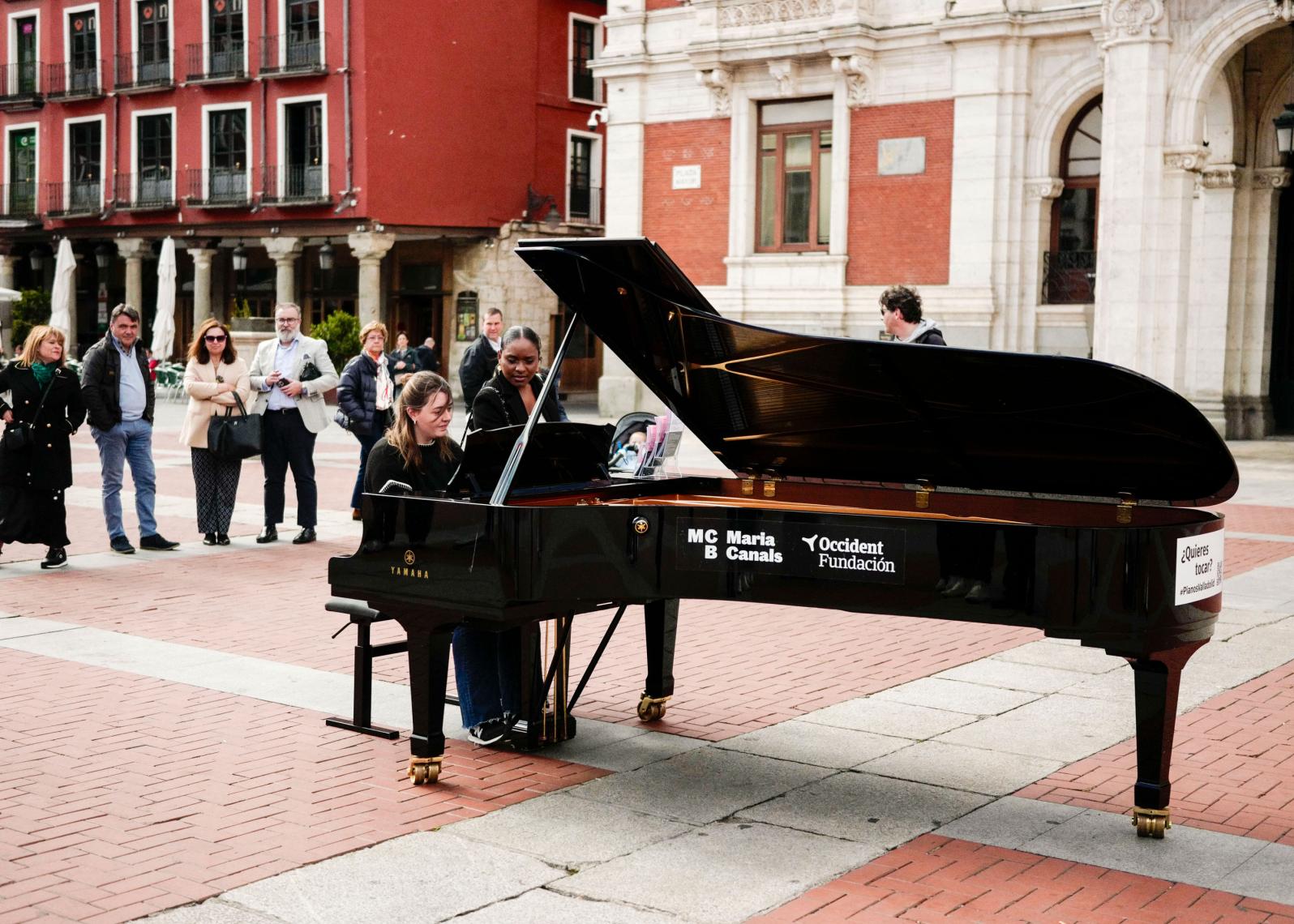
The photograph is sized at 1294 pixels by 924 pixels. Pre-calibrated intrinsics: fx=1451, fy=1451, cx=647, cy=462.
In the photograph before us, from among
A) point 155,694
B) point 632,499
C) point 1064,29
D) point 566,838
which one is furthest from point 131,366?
point 1064,29

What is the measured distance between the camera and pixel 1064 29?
2234 centimetres

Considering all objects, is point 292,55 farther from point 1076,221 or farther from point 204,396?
point 204,396

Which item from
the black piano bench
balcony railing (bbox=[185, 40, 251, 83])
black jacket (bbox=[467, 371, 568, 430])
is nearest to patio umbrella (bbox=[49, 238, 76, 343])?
balcony railing (bbox=[185, 40, 251, 83])

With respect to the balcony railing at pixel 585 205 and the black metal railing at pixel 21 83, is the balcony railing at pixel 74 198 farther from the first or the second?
the balcony railing at pixel 585 205

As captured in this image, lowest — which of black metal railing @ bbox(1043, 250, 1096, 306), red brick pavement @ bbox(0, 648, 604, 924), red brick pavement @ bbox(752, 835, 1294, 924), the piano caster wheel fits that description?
red brick pavement @ bbox(0, 648, 604, 924)

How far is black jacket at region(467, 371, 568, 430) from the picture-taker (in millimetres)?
6660

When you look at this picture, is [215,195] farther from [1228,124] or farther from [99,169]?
[1228,124]

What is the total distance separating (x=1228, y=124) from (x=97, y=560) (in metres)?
17.5

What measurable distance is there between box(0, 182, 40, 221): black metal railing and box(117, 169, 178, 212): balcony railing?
14.4 ft

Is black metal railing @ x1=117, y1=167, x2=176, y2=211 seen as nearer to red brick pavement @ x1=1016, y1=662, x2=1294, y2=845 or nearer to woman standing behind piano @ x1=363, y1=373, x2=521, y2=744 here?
woman standing behind piano @ x1=363, y1=373, x2=521, y2=744

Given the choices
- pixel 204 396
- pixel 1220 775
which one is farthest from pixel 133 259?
pixel 1220 775

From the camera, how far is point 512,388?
6.84m

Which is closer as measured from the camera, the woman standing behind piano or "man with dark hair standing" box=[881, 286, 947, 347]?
the woman standing behind piano

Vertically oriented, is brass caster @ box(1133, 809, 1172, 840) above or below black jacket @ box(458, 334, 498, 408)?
below
